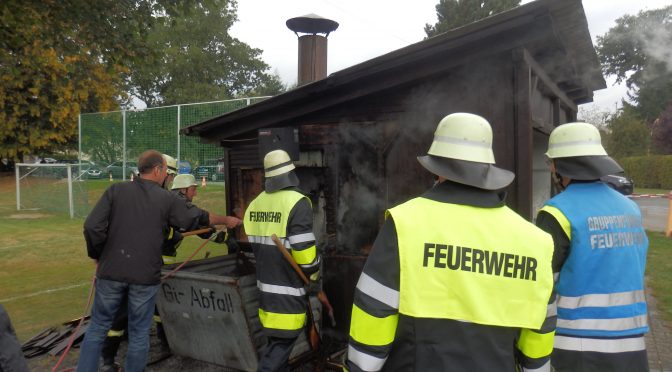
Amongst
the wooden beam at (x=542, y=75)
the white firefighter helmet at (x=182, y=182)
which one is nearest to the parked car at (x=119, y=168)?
the white firefighter helmet at (x=182, y=182)

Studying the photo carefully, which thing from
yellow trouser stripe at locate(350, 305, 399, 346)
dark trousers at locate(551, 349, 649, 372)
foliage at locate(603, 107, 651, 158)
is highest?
foliage at locate(603, 107, 651, 158)

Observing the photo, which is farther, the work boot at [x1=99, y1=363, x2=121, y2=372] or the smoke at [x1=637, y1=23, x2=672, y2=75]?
the smoke at [x1=637, y1=23, x2=672, y2=75]

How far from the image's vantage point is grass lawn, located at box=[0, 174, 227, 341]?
6504 mm

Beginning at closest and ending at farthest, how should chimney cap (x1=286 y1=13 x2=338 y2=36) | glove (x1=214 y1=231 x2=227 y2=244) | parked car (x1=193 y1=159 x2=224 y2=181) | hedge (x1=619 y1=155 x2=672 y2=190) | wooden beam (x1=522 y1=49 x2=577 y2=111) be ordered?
wooden beam (x1=522 y1=49 x2=577 y2=111) < glove (x1=214 y1=231 x2=227 y2=244) < chimney cap (x1=286 y1=13 x2=338 y2=36) < parked car (x1=193 y1=159 x2=224 y2=181) < hedge (x1=619 y1=155 x2=672 y2=190)

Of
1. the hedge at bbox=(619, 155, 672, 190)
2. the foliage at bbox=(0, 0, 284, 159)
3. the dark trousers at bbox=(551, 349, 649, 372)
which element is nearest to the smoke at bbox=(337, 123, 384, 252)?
the dark trousers at bbox=(551, 349, 649, 372)

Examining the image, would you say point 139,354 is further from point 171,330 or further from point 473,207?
point 473,207

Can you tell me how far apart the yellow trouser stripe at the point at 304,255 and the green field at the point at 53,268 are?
3.94 m

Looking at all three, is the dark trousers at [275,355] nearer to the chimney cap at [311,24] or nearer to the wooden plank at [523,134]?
the wooden plank at [523,134]

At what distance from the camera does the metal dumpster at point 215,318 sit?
3.99 metres

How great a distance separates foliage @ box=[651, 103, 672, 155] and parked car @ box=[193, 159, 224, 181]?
31928mm

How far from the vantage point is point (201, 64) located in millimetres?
41406

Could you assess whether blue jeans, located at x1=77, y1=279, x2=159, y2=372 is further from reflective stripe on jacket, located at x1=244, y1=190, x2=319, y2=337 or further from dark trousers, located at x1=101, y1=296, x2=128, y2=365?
reflective stripe on jacket, located at x1=244, y1=190, x2=319, y2=337

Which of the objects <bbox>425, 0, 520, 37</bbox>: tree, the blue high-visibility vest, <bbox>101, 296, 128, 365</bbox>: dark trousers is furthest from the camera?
<bbox>425, 0, 520, 37</bbox>: tree

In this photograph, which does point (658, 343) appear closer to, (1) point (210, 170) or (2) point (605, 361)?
(2) point (605, 361)
